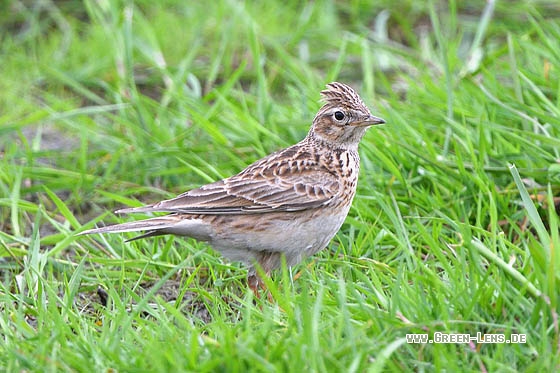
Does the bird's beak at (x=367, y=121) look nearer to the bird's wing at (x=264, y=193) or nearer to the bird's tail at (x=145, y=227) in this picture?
the bird's wing at (x=264, y=193)

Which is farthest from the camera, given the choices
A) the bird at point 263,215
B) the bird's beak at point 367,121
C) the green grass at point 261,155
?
the bird's beak at point 367,121

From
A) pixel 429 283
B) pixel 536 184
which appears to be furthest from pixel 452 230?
pixel 429 283

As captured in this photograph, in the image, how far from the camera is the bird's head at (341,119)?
5.60 meters

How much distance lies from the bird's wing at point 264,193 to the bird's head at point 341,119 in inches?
10.9

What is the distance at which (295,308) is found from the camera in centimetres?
427

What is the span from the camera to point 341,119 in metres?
5.63

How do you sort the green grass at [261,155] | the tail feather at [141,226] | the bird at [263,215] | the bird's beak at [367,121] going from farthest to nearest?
1. the bird's beak at [367,121]
2. the bird at [263,215]
3. the tail feather at [141,226]
4. the green grass at [261,155]

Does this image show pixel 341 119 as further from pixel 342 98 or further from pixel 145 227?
pixel 145 227

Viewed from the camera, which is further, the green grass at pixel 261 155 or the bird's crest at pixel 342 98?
the bird's crest at pixel 342 98

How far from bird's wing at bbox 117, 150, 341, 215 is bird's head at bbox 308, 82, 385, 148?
28 cm

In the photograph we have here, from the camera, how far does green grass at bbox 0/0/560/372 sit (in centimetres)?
405

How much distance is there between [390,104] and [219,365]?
3779 millimetres

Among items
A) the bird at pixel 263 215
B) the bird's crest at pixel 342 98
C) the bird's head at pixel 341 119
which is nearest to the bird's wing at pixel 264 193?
the bird at pixel 263 215

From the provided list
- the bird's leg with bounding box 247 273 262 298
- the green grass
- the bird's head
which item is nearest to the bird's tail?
the green grass
